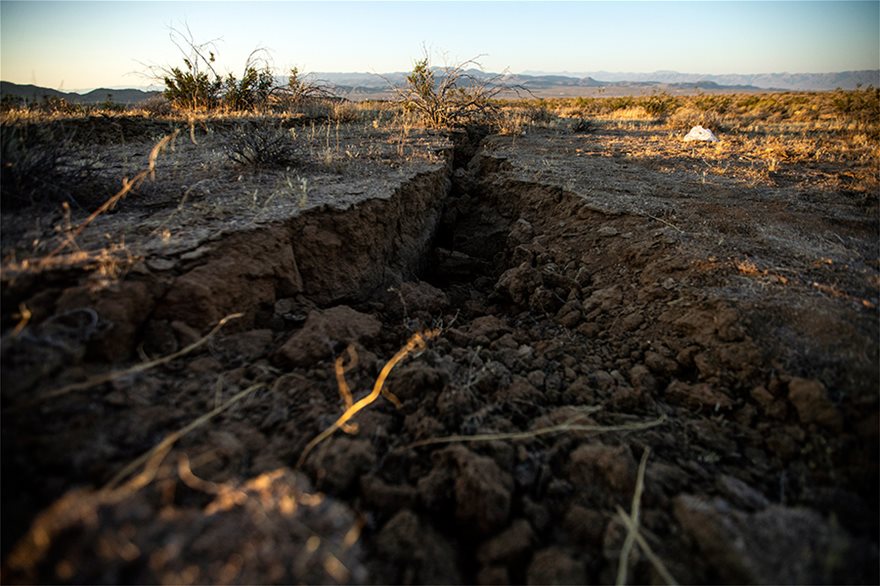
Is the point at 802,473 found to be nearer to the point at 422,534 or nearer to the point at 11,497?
the point at 422,534

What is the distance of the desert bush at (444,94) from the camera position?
675cm

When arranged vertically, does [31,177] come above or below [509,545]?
above

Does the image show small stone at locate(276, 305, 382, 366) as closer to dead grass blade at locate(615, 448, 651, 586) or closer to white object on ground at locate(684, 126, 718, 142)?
dead grass blade at locate(615, 448, 651, 586)

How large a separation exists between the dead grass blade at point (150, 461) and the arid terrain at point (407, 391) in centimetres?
1

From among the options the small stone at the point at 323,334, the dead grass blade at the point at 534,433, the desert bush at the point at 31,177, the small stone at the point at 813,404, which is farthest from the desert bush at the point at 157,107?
the small stone at the point at 813,404

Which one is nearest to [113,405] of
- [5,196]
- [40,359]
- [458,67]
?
[40,359]

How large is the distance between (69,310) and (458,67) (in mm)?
6242

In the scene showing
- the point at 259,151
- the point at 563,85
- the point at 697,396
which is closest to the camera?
the point at 697,396

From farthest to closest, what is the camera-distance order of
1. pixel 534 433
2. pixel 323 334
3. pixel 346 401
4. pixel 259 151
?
pixel 259 151 → pixel 323 334 → pixel 346 401 → pixel 534 433

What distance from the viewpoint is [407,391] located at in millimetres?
1786

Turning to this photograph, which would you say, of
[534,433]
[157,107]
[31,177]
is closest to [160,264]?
[31,177]

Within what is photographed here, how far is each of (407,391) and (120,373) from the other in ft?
3.37

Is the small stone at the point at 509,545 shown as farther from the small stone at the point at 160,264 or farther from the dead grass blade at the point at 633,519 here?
the small stone at the point at 160,264

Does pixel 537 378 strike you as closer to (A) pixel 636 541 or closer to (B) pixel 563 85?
(A) pixel 636 541
